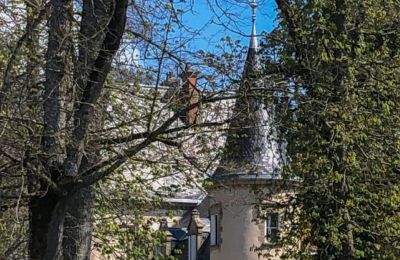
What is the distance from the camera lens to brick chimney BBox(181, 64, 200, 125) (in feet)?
27.5

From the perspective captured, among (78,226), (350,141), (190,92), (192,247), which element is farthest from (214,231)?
(190,92)

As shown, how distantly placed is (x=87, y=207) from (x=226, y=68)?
221 centimetres

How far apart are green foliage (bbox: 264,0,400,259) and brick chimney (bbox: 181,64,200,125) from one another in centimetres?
486

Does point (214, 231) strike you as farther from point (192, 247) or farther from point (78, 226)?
point (78, 226)

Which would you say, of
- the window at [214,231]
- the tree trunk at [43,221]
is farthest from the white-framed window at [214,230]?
the tree trunk at [43,221]

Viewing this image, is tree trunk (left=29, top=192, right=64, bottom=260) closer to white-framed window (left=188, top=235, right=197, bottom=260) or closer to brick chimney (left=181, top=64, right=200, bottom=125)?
brick chimney (left=181, top=64, right=200, bottom=125)

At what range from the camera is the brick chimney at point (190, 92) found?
27.5 feet

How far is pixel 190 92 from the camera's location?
8.66 m

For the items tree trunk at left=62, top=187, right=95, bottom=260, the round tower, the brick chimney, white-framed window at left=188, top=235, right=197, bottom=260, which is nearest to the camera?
the brick chimney

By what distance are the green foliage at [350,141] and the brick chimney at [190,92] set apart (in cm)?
486

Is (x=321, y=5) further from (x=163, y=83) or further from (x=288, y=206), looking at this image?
(x=163, y=83)

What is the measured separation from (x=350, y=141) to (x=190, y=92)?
6011 millimetres

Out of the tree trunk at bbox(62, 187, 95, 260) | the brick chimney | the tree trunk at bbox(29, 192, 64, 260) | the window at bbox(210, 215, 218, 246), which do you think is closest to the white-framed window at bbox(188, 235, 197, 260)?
the window at bbox(210, 215, 218, 246)

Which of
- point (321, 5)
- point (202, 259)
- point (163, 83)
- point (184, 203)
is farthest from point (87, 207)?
point (184, 203)
